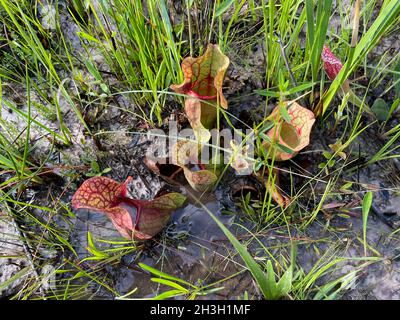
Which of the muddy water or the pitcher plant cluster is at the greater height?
the pitcher plant cluster

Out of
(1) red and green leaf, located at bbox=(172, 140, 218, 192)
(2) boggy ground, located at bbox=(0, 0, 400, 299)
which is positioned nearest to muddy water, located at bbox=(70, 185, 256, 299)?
(2) boggy ground, located at bbox=(0, 0, 400, 299)

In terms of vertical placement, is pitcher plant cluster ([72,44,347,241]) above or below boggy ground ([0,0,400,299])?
above

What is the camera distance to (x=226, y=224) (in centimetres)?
118

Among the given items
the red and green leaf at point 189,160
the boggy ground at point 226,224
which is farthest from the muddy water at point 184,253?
the red and green leaf at point 189,160

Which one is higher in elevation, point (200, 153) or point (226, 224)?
point (200, 153)

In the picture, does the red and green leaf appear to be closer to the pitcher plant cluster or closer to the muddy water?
the pitcher plant cluster

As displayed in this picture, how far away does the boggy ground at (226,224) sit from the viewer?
108cm

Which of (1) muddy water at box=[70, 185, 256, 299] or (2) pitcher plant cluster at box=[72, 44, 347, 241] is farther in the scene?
(1) muddy water at box=[70, 185, 256, 299]

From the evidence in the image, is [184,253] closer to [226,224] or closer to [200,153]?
[226,224]

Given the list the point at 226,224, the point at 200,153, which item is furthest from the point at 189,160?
the point at 226,224

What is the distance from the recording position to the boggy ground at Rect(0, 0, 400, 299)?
1.08 meters

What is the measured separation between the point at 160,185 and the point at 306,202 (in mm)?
543

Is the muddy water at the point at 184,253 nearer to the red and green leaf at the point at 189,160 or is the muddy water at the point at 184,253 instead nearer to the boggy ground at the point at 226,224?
the boggy ground at the point at 226,224

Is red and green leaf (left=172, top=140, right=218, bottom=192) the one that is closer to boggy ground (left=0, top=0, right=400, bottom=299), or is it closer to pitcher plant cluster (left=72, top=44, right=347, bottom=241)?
pitcher plant cluster (left=72, top=44, right=347, bottom=241)
